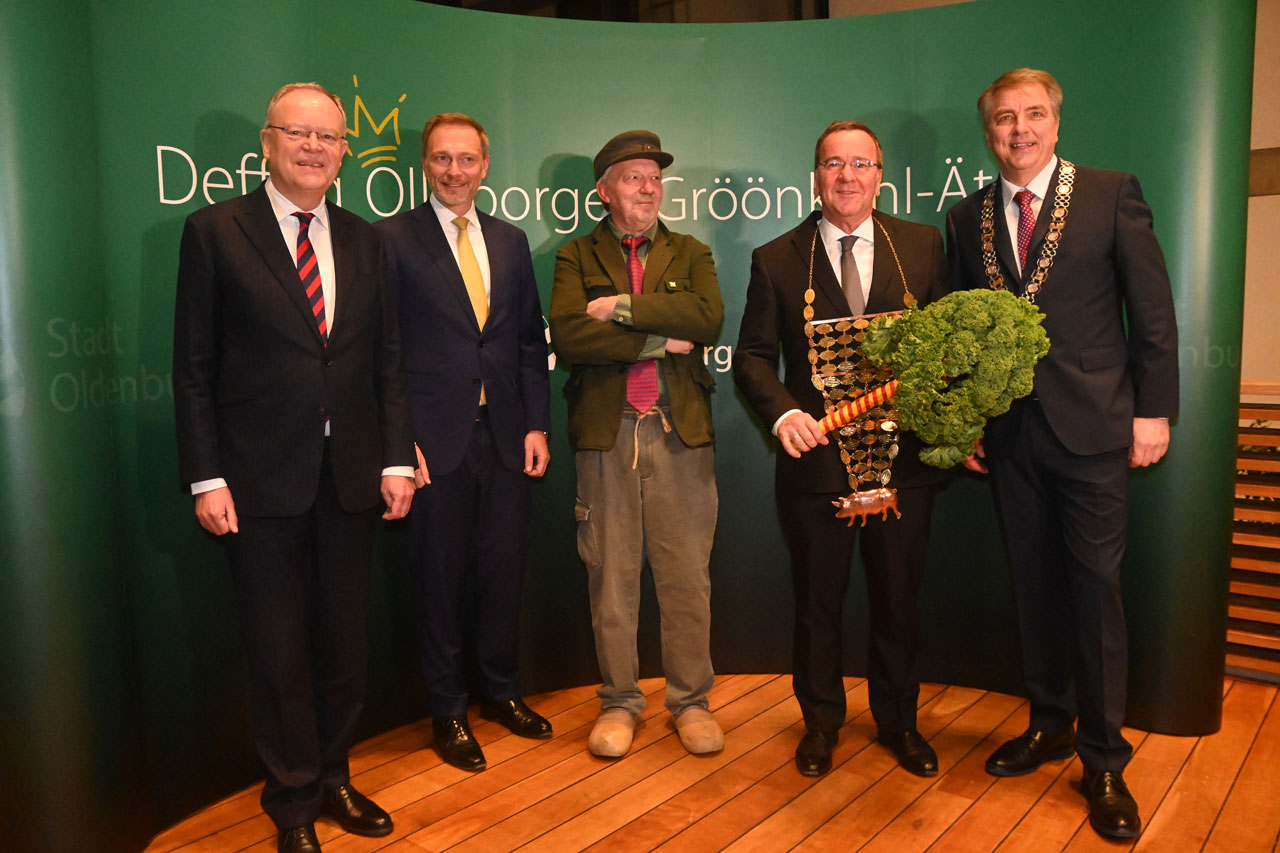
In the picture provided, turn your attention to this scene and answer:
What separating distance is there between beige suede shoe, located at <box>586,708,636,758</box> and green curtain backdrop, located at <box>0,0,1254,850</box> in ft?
2.19

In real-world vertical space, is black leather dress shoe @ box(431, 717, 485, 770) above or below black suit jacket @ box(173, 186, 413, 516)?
below

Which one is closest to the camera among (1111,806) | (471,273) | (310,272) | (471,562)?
(310,272)

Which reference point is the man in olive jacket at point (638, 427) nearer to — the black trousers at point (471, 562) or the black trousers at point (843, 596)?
the black trousers at point (471, 562)

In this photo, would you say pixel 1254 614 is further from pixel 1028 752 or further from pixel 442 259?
pixel 442 259

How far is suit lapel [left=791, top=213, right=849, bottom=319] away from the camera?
2.95 meters

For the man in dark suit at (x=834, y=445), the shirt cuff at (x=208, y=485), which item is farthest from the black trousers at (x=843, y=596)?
the shirt cuff at (x=208, y=485)

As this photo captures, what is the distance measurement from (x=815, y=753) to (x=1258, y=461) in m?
2.73

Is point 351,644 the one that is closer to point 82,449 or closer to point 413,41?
point 82,449

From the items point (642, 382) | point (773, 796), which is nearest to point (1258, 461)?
point (773, 796)

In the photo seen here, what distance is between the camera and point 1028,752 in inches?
120

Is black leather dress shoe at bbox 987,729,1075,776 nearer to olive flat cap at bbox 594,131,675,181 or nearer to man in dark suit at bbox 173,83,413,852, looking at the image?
man in dark suit at bbox 173,83,413,852

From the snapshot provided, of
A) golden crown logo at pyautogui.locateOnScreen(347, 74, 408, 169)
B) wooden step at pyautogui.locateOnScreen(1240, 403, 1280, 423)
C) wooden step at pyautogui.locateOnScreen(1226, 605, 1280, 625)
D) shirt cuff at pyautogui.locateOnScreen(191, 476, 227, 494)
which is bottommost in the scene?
wooden step at pyautogui.locateOnScreen(1226, 605, 1280, 625)

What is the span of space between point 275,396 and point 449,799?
1438mm

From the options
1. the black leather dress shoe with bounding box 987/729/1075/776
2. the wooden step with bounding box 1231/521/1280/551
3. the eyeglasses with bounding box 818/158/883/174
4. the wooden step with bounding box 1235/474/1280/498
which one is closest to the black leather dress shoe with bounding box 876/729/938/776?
the black leather dress shoe with bounding box 987/729/1075/776
